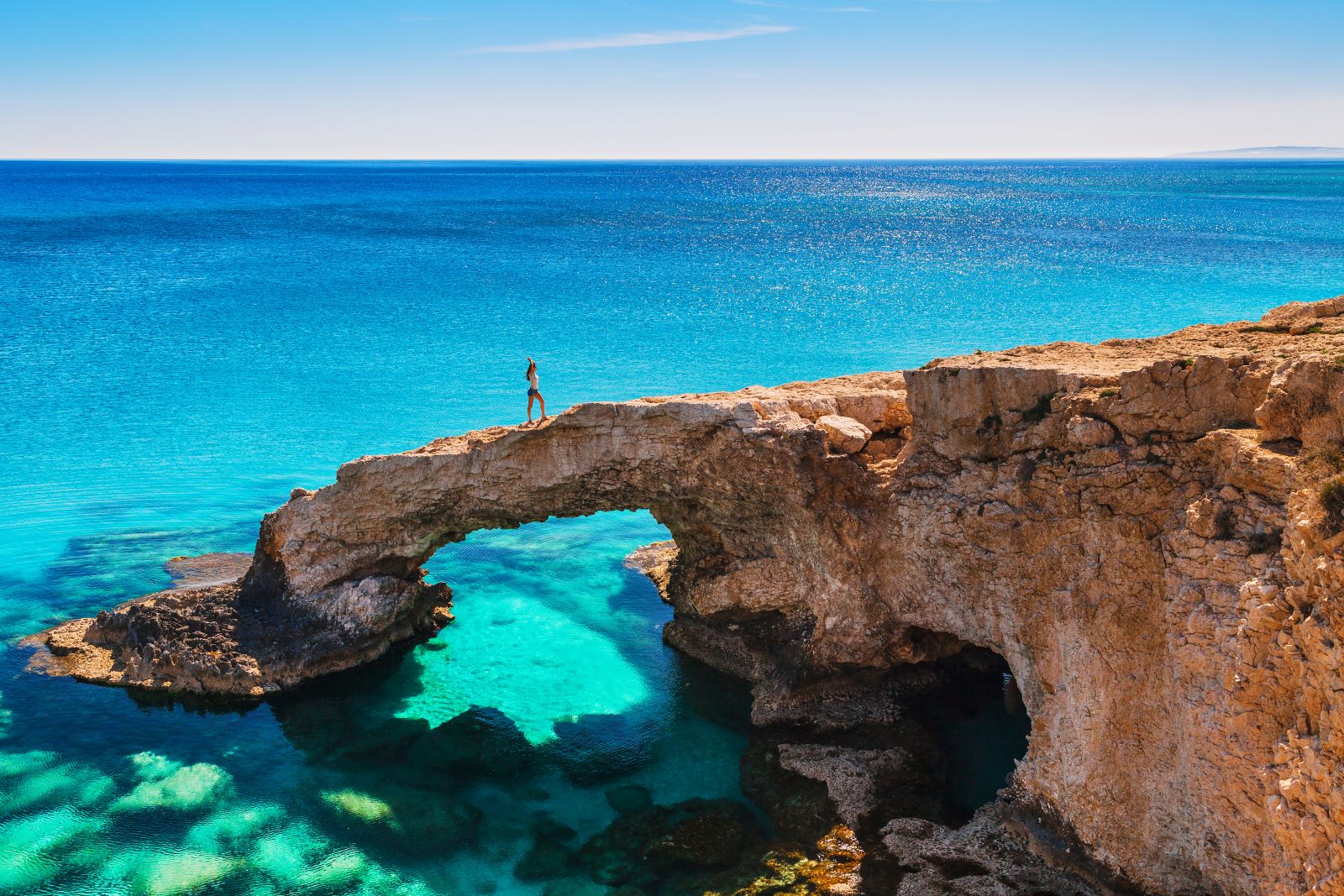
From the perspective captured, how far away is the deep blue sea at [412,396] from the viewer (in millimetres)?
20047

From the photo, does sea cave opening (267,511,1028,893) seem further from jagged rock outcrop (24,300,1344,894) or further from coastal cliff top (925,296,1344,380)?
coastal cliff top (925,296,1344,380)

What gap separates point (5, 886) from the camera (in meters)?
17.8

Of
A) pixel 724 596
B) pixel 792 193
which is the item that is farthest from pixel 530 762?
pixel 792 193

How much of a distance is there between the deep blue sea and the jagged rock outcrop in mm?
2228

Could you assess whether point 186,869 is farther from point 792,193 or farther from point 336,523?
point 792,193

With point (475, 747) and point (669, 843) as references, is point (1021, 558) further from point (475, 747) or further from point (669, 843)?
point (475, 747)

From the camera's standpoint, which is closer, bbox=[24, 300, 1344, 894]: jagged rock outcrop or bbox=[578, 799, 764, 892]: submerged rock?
bbox=[24, 300, 1344, 894]: jagged rock outcrop

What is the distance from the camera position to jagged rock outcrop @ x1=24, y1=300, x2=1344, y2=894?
1357 centimetres

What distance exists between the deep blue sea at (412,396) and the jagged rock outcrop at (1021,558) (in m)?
2.23

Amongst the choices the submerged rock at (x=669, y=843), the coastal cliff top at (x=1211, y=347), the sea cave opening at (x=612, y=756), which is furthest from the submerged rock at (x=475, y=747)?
the coastal cliff top at (x=1211, y=347)

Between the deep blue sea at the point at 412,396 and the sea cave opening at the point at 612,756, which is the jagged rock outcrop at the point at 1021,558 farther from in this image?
the deep blue sea at the point at 412,396

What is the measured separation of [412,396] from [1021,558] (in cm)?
3928

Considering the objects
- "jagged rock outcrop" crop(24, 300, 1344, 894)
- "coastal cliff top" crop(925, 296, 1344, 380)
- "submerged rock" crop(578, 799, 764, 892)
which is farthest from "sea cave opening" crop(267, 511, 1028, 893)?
"coastal cliff top" crop(925, 296, 1344, 380)

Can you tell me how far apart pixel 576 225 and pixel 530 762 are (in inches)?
3950
